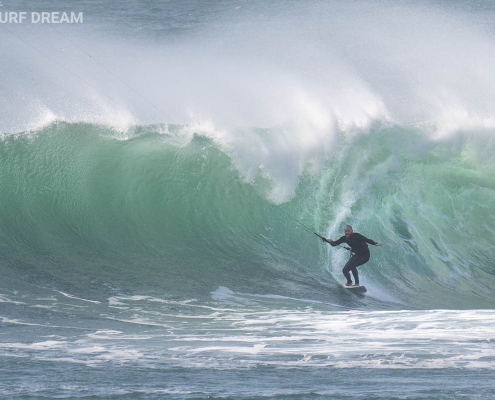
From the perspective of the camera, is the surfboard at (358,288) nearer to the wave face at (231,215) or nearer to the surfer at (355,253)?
the surfer at (355,253)

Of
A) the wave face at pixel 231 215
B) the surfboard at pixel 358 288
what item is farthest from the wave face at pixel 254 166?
the surfboard at pixel 358 288

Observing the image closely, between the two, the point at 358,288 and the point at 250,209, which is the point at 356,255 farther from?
the point at 250,209

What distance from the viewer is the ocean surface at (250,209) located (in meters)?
6.62

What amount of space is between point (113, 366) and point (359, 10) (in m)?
16.9

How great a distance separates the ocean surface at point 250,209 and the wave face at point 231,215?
0.04 m

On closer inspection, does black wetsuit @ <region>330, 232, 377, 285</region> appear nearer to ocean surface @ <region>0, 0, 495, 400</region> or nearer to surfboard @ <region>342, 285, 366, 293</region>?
surfboard @ <region>342, 285, 366, 293</region>

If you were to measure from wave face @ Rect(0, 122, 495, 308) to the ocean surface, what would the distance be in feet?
0.13

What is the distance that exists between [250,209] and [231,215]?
0.32m

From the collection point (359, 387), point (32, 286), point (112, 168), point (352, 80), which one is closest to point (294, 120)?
point (352, 80)

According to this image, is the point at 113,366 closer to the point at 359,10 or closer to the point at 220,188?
the point at 220,188

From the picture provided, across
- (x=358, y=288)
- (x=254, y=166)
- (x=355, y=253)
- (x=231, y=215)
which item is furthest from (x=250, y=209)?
(x=358, y=288)

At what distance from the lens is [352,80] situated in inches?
640

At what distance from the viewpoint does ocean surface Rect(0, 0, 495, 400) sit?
662 centimetres

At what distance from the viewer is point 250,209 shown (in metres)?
12.8
